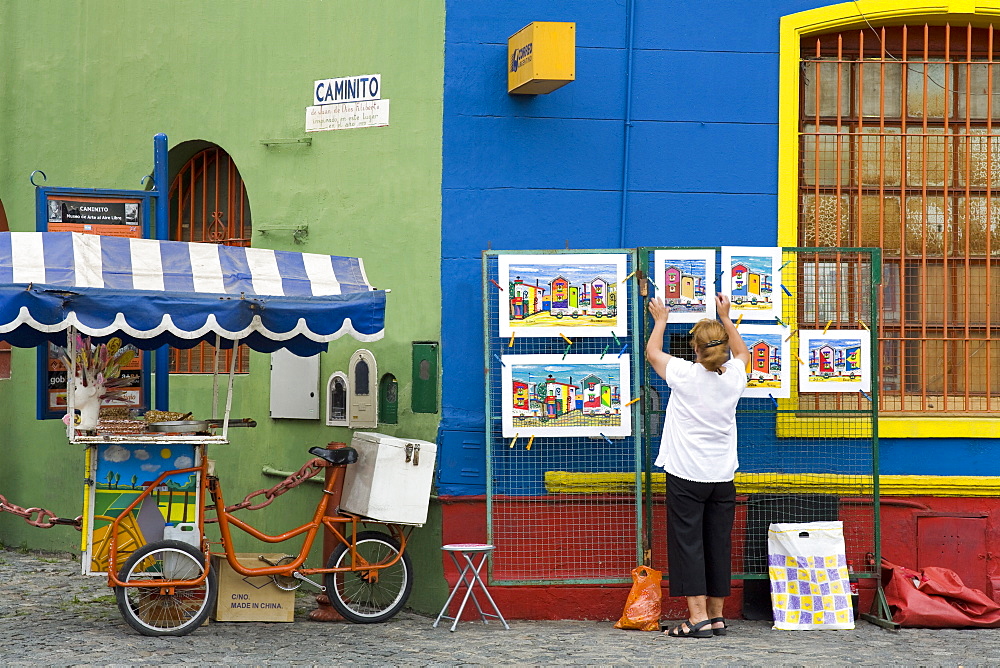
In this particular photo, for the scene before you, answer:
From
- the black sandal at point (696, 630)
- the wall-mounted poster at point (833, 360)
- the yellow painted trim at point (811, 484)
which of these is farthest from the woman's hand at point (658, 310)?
the black sandal at point (696, 630)

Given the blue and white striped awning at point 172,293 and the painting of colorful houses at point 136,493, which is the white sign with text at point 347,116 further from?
the painting of colorful houses at point 136,493

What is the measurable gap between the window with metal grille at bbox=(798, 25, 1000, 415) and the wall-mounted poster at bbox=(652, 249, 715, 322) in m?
0.94

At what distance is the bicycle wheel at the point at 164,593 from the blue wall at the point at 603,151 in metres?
1.65

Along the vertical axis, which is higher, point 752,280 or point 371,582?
point 752,280

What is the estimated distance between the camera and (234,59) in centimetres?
886

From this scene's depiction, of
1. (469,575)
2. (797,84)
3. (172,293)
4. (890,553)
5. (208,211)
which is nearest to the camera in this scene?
(172,293)

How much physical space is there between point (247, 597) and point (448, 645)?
1404 millimetres

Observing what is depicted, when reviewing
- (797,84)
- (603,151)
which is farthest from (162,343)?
(797,84)

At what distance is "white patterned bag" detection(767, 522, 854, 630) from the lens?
282 inches

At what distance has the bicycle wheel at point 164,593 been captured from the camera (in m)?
6.62

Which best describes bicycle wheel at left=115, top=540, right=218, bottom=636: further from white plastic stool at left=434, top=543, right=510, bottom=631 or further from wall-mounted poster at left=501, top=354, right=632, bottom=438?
wall-mounted poster at left=501, top=354, right=632, bottom=438

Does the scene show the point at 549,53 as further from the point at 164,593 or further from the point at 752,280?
the point at 164,593

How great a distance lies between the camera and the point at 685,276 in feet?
24.0

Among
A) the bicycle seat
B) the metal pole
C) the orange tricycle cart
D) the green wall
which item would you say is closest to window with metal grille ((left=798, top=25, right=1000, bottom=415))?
the green wall
